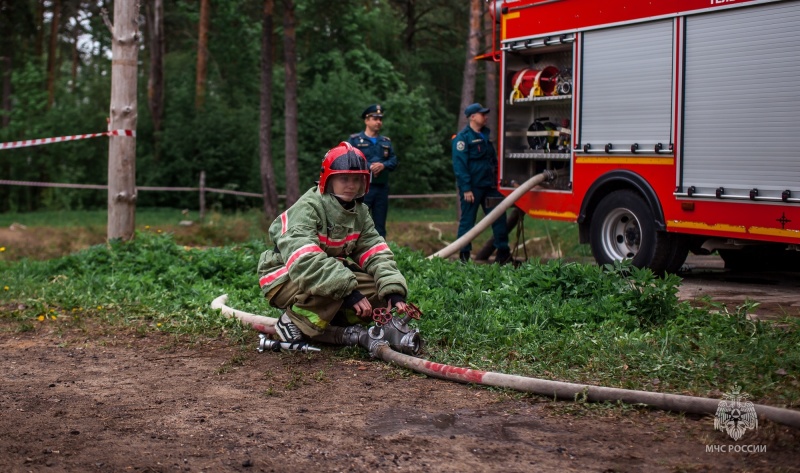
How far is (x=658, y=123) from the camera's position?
30.7 feet

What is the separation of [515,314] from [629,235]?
12.4 feet

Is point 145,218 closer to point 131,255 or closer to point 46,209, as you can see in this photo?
point 46,209

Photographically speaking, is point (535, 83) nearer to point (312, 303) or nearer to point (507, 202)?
point (507, 202)

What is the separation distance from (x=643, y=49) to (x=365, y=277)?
4890 millimetres

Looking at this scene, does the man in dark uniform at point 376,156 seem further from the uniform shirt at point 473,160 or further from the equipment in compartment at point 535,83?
the equipment in compartment at point 535,83

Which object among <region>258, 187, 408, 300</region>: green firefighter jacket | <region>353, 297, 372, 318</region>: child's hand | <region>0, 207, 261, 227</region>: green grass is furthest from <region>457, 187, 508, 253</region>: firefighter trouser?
<region>0, 207, 261, 227</region>: green grass

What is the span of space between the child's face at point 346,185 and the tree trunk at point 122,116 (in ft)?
18.3

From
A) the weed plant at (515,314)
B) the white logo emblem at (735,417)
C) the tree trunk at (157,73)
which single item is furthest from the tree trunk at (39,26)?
the white logo emblem at (735,417)

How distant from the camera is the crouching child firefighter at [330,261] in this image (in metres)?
5.63

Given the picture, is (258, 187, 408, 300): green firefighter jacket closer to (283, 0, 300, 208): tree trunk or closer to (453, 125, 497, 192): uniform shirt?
(453, 125, 497, 192): uniform shirt

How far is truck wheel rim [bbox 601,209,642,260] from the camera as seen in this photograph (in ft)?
32.5

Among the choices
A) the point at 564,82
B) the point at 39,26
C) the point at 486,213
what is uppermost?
the point at 39,26

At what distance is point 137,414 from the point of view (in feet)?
15.3

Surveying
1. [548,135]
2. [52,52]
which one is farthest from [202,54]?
[548,135]
